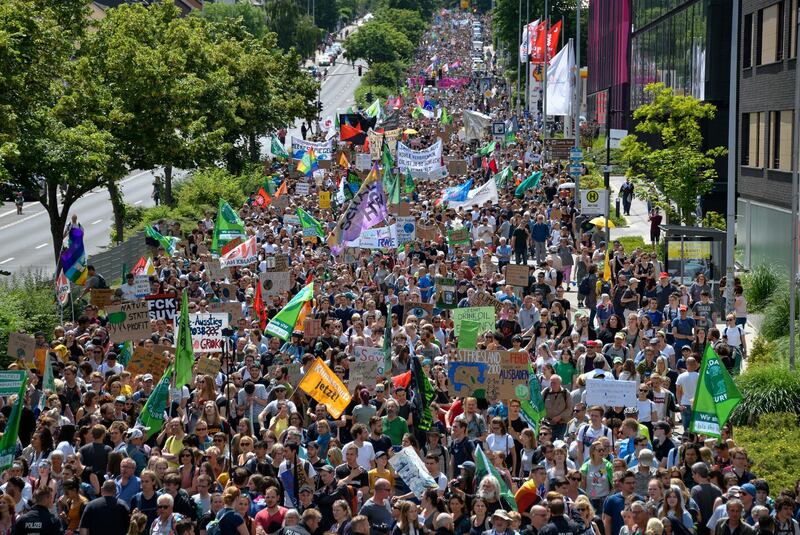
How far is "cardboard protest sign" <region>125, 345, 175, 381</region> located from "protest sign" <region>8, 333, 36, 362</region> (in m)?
1.51

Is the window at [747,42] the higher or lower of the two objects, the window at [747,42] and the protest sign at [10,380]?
the higher

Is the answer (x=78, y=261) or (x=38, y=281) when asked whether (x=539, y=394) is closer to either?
(x=78, y=261)

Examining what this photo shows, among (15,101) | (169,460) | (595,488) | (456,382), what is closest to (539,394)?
(456,382)

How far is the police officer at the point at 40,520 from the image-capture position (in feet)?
41.5

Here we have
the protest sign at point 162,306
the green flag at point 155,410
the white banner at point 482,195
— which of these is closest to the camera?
the green flag at point 155,410

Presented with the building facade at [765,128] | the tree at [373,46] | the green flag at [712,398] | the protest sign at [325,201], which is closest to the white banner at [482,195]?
the protest sign at [325,201]

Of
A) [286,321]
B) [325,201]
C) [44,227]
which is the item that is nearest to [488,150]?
[325,201]

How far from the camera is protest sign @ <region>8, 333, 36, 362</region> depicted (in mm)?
19547

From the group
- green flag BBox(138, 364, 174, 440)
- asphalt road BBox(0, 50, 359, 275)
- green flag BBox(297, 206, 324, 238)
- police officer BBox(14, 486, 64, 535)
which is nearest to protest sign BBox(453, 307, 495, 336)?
green flag BBox(138, 364, 174, 440)

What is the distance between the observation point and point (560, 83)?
1988 inches

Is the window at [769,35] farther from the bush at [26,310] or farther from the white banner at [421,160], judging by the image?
the bush at [26,310]

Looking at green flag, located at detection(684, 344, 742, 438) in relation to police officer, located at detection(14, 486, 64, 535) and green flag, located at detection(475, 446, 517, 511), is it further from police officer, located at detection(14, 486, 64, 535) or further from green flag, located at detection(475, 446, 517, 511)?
police officer, located at detection(14, 486, 64, 535)

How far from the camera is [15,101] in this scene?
2817 centimetres

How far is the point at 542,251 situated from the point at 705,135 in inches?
688
